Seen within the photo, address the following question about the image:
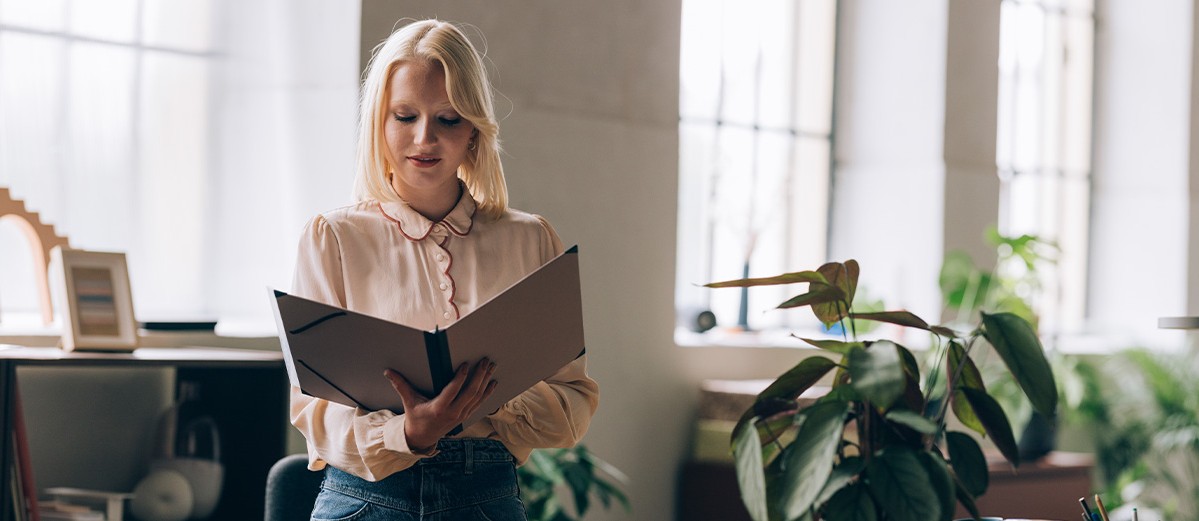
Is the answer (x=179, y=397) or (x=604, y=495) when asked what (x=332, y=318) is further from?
(x=604, y=495)

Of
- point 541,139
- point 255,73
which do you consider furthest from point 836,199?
point 255,73

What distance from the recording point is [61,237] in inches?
129

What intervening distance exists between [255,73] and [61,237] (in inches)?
33.8

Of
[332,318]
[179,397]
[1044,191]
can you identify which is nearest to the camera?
[332,318]

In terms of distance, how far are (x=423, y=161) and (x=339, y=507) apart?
46 centimetres

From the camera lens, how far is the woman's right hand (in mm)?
1564

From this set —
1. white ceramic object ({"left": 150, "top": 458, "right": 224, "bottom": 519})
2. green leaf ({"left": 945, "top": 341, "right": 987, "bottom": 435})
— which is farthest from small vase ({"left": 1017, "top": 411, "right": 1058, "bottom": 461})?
green leaf ({"left": 945, "top": 341, "right": 987, "bottom": 435})

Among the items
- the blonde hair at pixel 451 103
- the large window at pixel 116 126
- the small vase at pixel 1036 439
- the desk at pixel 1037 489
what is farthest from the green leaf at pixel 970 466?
the small vase at pixel 1036 439

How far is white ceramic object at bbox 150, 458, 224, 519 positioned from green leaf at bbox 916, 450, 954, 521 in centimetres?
→ 200

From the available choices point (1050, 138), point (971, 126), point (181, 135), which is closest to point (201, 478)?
point (181, 135)

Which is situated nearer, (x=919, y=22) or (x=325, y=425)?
(x=325, y=425)

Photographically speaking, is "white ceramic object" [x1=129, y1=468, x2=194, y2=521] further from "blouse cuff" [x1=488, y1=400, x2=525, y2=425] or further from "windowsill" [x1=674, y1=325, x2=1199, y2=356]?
"windowsill" [x1=674, y1=325, x2=1199, y2=356]

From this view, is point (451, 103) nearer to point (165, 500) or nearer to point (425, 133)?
point (425, 133)

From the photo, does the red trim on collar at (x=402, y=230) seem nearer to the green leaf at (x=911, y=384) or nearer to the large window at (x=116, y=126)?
the green leaf at (x=911, y=384)
